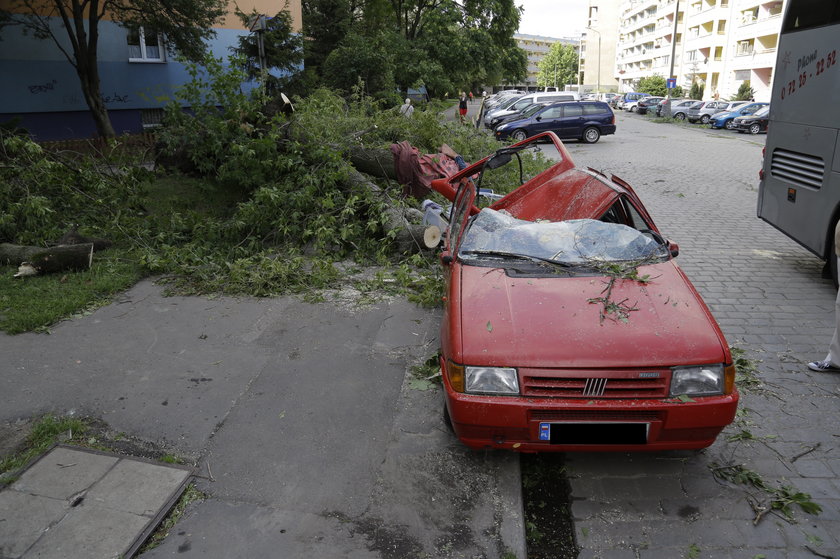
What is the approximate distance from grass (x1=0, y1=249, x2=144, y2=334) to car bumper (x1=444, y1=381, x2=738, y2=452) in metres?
4.50

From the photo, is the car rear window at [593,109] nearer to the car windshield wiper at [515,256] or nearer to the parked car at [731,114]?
the parked car at [731,114]

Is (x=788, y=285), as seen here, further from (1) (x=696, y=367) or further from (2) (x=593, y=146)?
(2) (x=593, y=146)

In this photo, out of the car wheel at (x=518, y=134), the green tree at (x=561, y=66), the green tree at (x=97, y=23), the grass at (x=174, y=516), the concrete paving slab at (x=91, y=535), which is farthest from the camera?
the green tree at (x=561, y=66)

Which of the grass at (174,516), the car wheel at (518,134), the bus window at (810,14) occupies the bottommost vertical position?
the grass at (174,516)

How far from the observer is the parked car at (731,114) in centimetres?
3169

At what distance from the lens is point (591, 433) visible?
129 inches

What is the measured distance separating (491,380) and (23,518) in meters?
2.56

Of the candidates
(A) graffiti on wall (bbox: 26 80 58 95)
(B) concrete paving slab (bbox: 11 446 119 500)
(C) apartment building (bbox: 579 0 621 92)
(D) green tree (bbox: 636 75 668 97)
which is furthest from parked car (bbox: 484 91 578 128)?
(C) apartment building (bbox: 579 0 621 92)

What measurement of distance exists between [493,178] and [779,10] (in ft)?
161

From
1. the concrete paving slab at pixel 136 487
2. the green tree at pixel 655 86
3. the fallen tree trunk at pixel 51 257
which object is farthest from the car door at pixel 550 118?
the green tree at pixel 655 86

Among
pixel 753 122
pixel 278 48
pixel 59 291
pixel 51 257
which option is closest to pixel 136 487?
pixel 59 291

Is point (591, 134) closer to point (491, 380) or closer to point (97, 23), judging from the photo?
point (97, 23)

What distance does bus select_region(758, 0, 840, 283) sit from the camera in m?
6.67

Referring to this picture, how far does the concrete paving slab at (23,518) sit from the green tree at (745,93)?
5387cm
